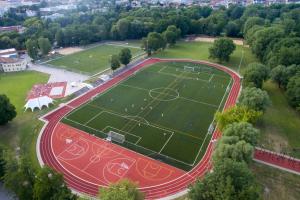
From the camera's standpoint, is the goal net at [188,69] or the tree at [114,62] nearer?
the tree at [114,62]

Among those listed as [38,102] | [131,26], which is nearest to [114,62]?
[38,102]

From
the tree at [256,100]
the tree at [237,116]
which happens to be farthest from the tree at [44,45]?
the tree at [256,100]

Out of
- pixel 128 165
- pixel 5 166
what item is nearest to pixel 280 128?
pixel 128 165

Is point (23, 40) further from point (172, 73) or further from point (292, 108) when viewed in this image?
point (292, 108)

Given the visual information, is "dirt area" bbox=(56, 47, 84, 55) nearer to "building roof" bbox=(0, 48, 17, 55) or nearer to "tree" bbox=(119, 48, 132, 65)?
"building roof" bbox=(0, 48, 17, 55)

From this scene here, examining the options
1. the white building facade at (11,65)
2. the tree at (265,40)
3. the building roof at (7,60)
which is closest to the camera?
the tree at (265,40)

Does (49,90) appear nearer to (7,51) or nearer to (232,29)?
(7,51)

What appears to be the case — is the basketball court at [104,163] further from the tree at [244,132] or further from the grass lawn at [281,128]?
the grass lawn at [281,128]
